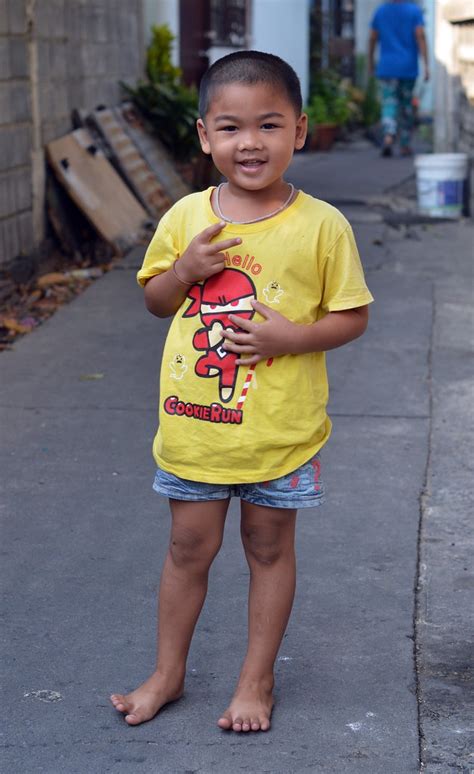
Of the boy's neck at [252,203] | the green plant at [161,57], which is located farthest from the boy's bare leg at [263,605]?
the green plant at [161,57]

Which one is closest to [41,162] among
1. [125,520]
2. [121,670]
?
[125,520]

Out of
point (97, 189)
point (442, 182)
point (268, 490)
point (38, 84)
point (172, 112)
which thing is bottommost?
point (442, 182)

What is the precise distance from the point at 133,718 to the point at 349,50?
18718mm

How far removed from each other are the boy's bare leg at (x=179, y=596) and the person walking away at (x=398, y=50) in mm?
12216

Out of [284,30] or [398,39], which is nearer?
[398,39]

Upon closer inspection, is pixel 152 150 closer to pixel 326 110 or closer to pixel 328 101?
pixel 326 110

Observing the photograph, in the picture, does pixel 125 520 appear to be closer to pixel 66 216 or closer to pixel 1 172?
pixel 1 172

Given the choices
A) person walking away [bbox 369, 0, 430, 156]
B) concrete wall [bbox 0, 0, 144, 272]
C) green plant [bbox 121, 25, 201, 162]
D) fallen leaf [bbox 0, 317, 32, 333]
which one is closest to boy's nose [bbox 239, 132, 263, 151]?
fallen leaf [bbox 0, 317, 32, 333]

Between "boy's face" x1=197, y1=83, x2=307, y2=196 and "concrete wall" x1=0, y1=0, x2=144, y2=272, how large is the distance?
15.6 ft

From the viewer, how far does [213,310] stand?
8.45ft

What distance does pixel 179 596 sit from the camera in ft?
8.91

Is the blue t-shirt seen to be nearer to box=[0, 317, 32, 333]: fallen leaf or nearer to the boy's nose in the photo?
box=[0, 317, 32, 333]: fallen leaf

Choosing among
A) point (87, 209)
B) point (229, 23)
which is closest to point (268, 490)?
point (87, 209)

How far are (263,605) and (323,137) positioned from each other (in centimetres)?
1366
